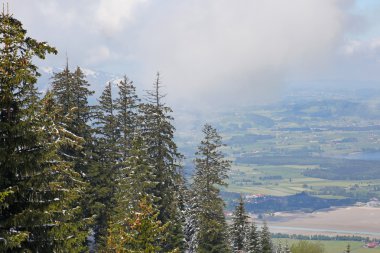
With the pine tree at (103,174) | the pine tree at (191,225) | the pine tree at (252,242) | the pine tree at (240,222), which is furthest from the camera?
the pine tree at (252,242)

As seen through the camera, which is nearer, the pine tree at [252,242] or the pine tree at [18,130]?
the pine tree at [18,130]

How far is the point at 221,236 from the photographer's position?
37.1 m

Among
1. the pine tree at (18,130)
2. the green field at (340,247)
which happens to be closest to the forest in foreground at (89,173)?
the pine tree at (18,130)

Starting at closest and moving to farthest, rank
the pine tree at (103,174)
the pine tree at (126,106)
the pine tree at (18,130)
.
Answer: the pine tree at (18,130), the pine tree at (103,174), the pine tree at (126,106)

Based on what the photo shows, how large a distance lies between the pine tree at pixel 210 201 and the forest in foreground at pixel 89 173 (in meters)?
0.08

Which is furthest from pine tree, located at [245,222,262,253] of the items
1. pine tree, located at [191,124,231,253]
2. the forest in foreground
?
pine tree, located at [191,124,231,253]

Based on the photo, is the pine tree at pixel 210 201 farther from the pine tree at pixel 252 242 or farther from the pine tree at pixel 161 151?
the pine tree at pixel 252 242

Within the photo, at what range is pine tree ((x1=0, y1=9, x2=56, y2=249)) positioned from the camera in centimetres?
1239

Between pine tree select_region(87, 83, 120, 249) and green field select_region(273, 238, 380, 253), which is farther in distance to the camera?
green field select_region(273, 238, 380, 253)

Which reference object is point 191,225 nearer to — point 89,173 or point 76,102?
point 89,173

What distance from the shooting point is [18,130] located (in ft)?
41.0

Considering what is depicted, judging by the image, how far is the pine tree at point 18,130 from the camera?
12391 mm

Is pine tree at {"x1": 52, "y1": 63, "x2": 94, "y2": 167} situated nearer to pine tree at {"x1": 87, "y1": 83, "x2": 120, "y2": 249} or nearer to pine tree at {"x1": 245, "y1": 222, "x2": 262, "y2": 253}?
pine tree at {"x1": 87, "y1": 83, "x2": 120, "y2": 249}

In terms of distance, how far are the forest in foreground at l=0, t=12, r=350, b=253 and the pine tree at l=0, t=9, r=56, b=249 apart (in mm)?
26
